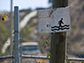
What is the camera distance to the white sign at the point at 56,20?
2020 mm

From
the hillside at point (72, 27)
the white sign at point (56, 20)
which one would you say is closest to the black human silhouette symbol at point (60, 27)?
the white sign at point (56, 20)

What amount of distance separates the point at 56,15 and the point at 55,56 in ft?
1.83

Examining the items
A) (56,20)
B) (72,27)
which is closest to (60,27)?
(56,20)

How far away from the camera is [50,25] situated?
2039 millimetres

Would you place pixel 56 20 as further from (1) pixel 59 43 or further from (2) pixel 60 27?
(1) pixel 59 43

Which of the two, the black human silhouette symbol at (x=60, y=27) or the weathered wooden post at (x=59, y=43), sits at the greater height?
the black human silhouette symbol at (x=60, y=27)

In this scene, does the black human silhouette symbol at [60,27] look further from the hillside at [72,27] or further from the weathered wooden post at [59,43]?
the hillside at [72,27]

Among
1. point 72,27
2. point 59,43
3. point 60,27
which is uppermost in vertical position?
point 72,27

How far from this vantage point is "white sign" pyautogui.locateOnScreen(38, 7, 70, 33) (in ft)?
6.63

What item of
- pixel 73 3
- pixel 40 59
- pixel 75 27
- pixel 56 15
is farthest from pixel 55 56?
pixel 73 3

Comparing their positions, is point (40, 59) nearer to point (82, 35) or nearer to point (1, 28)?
point (1, 28)

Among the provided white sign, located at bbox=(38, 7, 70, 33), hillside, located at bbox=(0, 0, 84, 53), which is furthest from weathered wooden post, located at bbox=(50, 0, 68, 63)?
hillside, located at bbox=(0, 0, 84, 53)

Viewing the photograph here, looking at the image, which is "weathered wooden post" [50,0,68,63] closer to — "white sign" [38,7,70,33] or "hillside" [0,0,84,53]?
"white sign" [38,7,70,33]

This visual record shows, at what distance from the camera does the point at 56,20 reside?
203 cm
